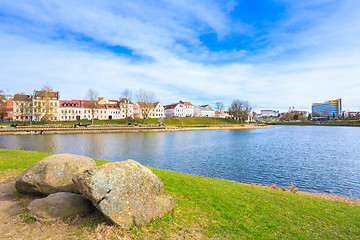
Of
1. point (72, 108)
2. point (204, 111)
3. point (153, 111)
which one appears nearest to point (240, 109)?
point (204, 111)

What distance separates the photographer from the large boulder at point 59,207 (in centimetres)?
A: 681

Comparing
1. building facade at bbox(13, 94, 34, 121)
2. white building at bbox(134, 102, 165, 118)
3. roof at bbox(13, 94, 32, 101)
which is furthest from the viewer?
white building at bbox(134, 102, 165, 118)

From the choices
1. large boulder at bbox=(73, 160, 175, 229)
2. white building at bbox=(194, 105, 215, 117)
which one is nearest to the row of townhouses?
white building at bbox=(194, 105, 215, 117)

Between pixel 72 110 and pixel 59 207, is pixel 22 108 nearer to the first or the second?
pixel 72 110

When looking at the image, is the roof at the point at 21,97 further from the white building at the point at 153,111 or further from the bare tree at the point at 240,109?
the bare tree at the point at 240,109

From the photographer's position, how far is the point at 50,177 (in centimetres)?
823

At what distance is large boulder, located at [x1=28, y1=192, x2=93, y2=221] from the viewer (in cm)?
681

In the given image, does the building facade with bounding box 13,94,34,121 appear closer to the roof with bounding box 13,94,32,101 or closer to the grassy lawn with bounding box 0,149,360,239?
the roof with bounding box 13,94,32,101

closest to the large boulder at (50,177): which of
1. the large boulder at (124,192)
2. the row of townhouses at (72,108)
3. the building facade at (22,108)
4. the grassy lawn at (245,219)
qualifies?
the large boulder at (124,192)

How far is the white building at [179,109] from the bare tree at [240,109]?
33.5 metres

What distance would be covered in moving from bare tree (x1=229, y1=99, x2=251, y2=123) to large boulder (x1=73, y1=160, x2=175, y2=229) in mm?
146042

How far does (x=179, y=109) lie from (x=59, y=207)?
13990cm

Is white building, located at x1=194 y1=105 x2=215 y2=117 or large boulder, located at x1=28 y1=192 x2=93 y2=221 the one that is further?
white building, located at x1=194 y1=105 x2=215 y2=117

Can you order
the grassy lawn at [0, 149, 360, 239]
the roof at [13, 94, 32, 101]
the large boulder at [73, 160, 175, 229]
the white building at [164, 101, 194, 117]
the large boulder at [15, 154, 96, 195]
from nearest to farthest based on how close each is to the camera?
the large boulder at [73, 160, 175, 229] < the grassy lawn at [0, 149, 360, 239] < the large boulder at [15, 154, 96, 195] < the roof at [13, 94, 32, 101] < the white building at [164, 101, 194, 117]
